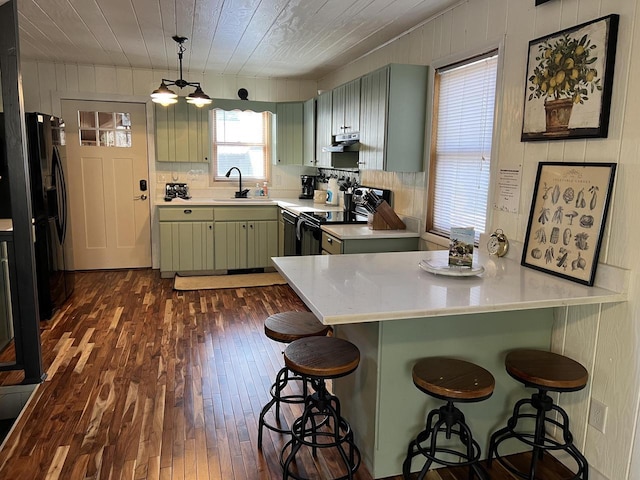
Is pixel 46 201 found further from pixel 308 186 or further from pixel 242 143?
pixel 308 186

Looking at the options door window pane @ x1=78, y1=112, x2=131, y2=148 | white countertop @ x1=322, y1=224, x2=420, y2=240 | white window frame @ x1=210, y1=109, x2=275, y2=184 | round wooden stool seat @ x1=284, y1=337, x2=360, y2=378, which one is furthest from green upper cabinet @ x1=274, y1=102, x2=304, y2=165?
round wooden stool seat @ x1=284, y1=337, x2=360, y2=378

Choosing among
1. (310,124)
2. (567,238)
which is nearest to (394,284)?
(567,238)

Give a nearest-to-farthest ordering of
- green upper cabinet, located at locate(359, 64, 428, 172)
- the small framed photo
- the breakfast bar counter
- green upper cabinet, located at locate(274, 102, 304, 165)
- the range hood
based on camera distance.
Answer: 1. the breakfast bar counter
2. the small framed photo
3. green upper cabinet, located at locate(359, 64, 428, 172)
4. the range hood
5. green upper cabinet, located at locate(274, 102, 304, 165)

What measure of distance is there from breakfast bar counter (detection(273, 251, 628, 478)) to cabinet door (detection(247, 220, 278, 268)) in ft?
10.8

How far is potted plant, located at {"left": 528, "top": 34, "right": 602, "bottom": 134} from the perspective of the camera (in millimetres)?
2107

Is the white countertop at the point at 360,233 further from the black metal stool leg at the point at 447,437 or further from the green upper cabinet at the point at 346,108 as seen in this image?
the black metal stool leg at the point at 447,437

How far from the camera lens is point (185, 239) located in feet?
17.9

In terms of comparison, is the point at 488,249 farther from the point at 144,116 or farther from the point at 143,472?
the point at 144,116

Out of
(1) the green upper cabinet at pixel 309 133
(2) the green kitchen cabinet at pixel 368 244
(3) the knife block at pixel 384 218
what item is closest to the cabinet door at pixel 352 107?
(3) the knife block at pixel 384 218

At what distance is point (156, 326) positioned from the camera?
3977 millimetres

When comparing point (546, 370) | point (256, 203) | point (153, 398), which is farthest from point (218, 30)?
point (546, 370)

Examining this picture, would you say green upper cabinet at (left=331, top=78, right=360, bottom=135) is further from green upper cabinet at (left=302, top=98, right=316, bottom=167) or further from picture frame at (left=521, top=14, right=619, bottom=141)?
picture frame at (left=521, top=14, right=619, bottom=141)

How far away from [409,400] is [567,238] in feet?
3.35

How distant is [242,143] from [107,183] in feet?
5.52
